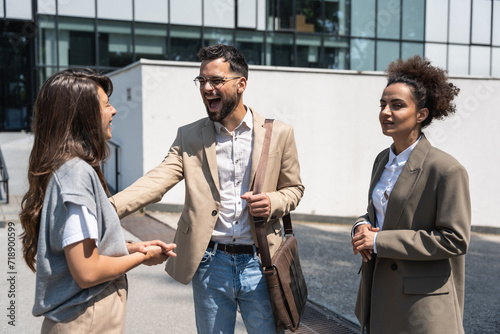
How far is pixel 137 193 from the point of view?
8.89 ft

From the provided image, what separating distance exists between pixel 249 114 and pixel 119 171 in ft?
32.4

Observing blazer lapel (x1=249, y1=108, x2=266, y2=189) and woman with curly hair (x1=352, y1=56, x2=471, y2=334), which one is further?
blazer lapel (x1=249, y1=108, x2=266, y2=189)

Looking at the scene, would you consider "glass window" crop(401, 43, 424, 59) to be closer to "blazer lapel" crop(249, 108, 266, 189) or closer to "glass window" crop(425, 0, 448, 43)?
"glass window" crop(425, 0, 448, 43)

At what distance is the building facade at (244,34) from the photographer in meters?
22.3

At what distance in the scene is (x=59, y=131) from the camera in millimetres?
1904

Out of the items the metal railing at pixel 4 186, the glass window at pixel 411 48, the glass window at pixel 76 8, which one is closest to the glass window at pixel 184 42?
the glass window at pixel 76 8

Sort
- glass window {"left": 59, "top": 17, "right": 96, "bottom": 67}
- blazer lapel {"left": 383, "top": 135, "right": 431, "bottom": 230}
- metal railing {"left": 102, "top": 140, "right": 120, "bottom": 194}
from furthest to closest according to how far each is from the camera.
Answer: glass window {"left": 59, "top": 17, "right": 96, "bottom": 67} < metal railing {"left": 102, "top": 140, "right": 120, "bottom": 194} < blazer lapel {"left": 383, "top": 135, "right": 431, "bottom": 230}

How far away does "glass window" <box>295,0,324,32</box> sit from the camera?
24.4 metres

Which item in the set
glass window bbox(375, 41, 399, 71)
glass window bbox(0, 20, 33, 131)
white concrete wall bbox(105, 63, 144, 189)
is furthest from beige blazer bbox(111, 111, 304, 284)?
glass window bbox(0, 20, 33, 131)

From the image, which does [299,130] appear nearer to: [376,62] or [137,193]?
[137,193]

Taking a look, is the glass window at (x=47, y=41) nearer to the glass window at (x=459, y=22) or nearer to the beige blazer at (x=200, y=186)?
the glass window at (x=459, y=22)

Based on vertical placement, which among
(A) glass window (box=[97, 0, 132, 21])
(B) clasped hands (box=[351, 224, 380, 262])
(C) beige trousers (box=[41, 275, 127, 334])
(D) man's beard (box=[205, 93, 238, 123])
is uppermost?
(A) glass window (box=[97, 0, 132, 21])

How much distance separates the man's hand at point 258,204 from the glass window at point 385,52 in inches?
951

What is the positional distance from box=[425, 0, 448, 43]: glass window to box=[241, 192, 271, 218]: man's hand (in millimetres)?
25314
